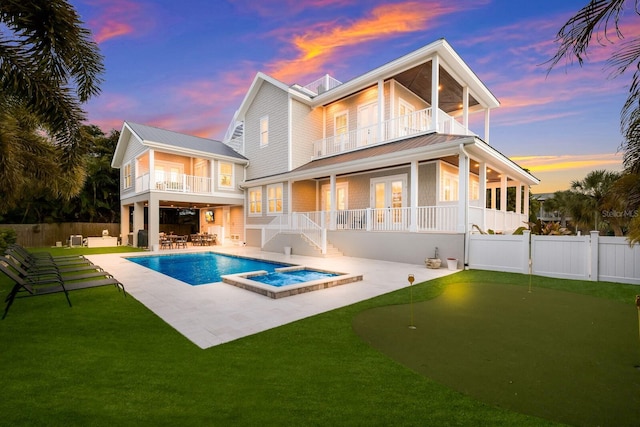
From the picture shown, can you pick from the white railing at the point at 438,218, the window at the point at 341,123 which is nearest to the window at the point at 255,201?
the window at the point at 341,123

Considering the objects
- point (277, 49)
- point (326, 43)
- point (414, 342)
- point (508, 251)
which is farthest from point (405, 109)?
point (414, 342)

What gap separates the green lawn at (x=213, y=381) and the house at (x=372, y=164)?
8191mm

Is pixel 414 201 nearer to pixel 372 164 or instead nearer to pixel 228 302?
pixel 372 164

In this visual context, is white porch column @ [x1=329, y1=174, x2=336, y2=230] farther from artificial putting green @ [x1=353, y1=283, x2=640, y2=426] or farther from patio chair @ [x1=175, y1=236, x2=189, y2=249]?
patio chair @ [x1=175, y1=236, x2=189, y2=249]

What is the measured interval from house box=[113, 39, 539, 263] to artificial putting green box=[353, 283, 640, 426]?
16.5ft

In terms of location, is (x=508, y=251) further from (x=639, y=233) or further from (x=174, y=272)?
(x=174, y=272)

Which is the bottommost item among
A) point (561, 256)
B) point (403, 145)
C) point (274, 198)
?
point (561, 256)

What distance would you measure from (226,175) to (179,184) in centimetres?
309

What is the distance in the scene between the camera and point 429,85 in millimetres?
16078

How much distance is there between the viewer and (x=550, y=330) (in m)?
4.54

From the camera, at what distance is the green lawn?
2.39 metres

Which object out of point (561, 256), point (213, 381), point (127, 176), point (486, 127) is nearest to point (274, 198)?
point (127, 176)

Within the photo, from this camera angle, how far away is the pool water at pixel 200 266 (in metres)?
10.1

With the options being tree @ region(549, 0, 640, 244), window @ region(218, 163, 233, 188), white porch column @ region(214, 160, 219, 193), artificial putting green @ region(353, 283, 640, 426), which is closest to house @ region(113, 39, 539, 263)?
white porch column @ region(214, 160, 219, 193)
